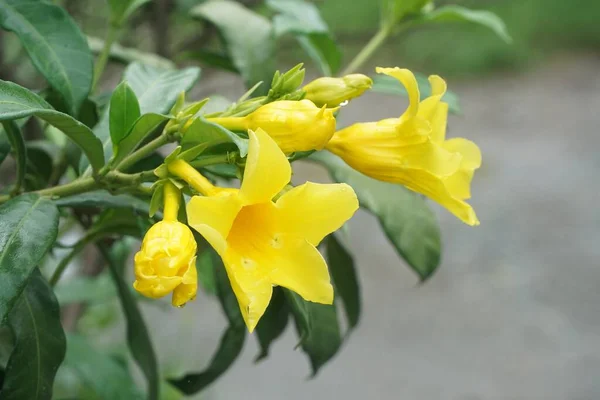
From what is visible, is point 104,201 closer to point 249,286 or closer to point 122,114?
point 122,114

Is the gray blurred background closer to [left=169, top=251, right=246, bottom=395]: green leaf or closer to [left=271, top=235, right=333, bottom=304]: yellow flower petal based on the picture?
[left=169, top=251, right=246, bottom=395]: green leaf

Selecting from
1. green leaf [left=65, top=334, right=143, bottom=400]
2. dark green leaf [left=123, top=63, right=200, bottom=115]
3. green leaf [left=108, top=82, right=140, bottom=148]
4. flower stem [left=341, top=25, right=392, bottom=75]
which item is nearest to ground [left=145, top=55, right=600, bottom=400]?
green leaf [left=65, top=334, right=143, bottom=400]

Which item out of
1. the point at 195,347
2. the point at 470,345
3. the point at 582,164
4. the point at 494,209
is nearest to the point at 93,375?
the point at 195,347

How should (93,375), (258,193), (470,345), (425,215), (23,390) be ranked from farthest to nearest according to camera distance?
(470,345)
(93,375)
(425,215)
(23,390)
(258,193)

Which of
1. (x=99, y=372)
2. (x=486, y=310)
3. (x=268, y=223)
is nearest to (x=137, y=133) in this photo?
(x=268, y=223)

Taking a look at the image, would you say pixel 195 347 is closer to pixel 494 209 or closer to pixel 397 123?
pixel 494 209
